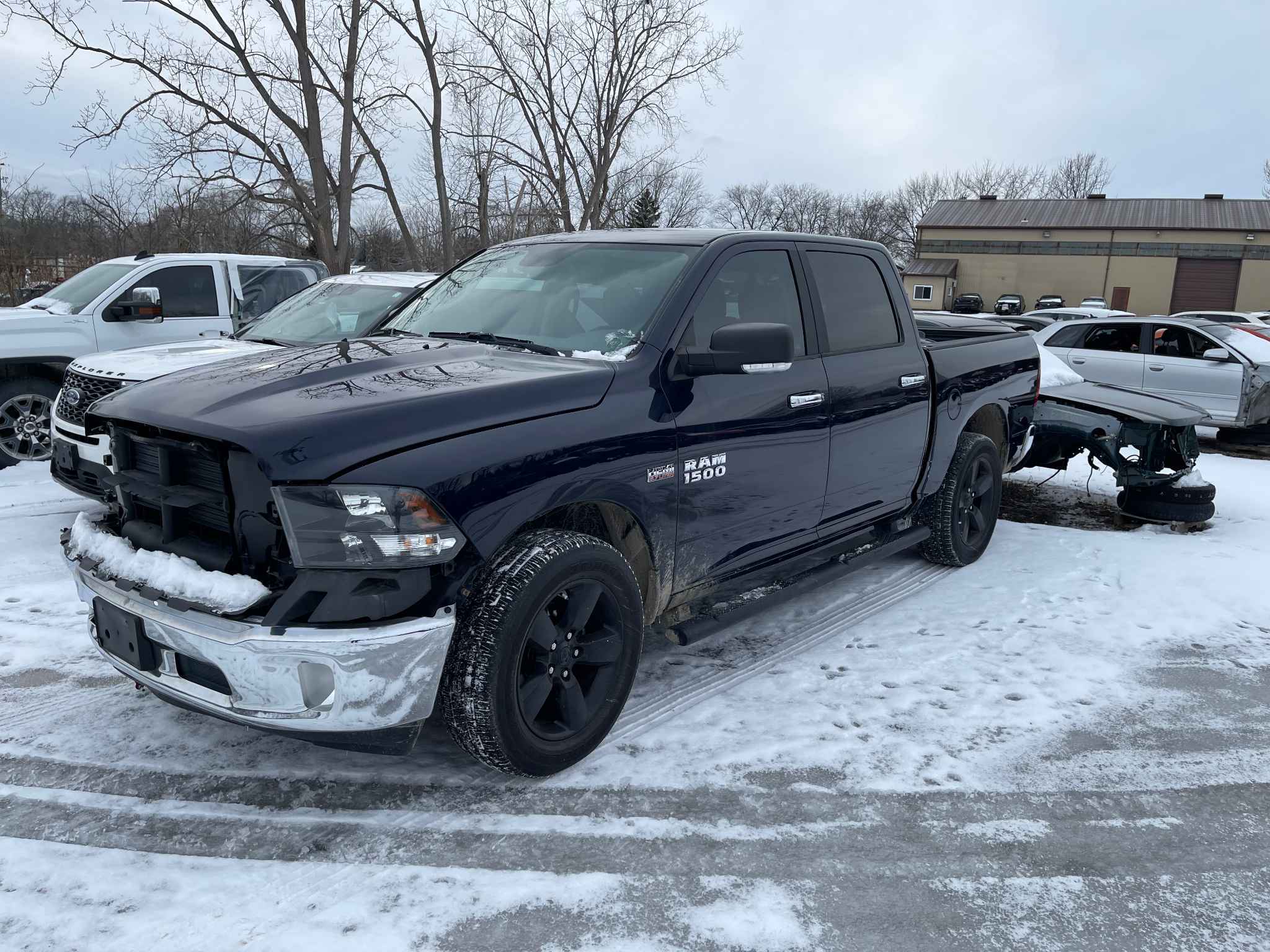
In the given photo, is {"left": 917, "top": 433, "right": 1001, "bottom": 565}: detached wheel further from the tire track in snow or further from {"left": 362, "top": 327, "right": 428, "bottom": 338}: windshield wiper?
{"left": 362, "top": 327, "right": 428, "bottom": 338}: windshield wiper

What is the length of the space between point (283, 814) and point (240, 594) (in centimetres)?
82

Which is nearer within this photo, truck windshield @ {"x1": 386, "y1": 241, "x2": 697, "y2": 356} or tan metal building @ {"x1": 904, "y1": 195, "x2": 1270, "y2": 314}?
truck windshield @ {"x1": 386, "y1": 241, "x2": 697, "y2": 356}

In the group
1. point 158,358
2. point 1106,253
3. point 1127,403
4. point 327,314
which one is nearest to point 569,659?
point 158,358

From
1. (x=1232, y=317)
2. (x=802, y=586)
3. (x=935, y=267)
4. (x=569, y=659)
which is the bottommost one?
(x=802, y=586)

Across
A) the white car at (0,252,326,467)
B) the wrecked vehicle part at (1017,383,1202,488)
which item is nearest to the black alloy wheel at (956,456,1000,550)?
the wrecked vehicle part at (1017,383,1202,488)

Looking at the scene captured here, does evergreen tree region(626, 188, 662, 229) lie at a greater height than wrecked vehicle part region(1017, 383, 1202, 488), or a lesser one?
greater

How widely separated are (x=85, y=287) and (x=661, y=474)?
735cm

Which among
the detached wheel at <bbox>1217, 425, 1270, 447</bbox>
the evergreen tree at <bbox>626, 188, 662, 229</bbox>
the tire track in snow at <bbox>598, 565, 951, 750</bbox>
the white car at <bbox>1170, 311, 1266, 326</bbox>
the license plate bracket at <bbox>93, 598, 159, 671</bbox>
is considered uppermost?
the evergreen tree at <bbox>626, 188, 662, 229</bbox>

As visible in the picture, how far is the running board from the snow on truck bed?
67.1 inches

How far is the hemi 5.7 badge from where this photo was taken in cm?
335

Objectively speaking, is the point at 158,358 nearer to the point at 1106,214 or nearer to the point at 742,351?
the point at 742,351

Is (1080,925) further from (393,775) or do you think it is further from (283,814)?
(283,814)

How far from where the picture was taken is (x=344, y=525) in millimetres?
2584

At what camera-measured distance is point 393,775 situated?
3.23 meters
